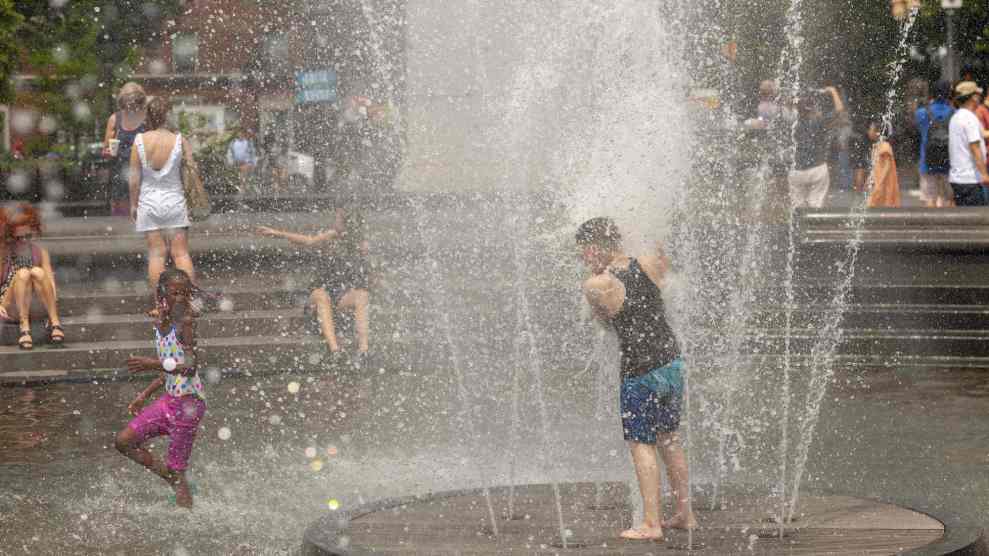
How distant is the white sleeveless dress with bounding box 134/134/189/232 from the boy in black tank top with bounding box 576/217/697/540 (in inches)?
215

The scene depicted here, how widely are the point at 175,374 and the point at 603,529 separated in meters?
2.12

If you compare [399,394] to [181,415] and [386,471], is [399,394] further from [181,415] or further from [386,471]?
[181,415]

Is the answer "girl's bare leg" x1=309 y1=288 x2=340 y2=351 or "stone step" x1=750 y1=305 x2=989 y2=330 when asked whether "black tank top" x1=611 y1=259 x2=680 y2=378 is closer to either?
"girl's bare leg" x1=309 y1=288 x2=340 y2=351

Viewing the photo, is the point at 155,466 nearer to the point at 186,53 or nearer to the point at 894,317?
the point at 894,317

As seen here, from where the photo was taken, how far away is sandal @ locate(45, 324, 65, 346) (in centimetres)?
1187

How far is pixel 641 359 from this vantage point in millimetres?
6129

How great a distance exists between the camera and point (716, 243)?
46.2 feet

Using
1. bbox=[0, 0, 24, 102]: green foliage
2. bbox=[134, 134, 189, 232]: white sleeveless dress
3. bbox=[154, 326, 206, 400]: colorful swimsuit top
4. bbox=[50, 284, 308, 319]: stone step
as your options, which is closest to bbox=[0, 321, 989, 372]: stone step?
bbox=[50, 284, 308, 319]: stone step

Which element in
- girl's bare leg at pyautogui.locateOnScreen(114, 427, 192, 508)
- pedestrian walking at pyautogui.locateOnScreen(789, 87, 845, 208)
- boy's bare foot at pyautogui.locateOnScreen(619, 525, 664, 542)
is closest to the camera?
boy's bare foot at pyautogui.locateOnScreen(619, 525, 664, 542)

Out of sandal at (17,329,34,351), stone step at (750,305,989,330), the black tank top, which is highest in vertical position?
the black tank top

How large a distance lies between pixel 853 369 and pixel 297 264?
510 cm

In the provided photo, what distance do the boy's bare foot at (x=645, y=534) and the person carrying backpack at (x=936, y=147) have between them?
10.7m

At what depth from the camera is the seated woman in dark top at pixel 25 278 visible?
1177 centimetres

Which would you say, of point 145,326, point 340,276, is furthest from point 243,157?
point 340,276
